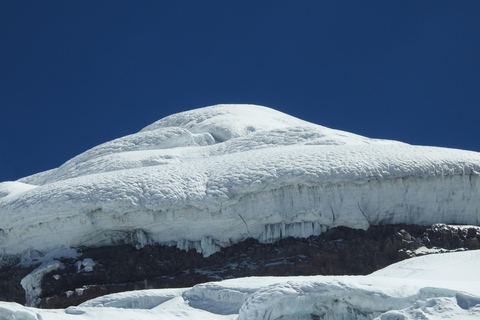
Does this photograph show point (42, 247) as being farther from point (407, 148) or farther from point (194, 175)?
point (407, 148)

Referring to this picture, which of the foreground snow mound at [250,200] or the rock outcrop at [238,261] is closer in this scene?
the rock outcrop at [238,261]

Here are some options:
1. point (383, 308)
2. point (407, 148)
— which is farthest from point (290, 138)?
point (383, 308)

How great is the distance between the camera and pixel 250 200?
25984mm

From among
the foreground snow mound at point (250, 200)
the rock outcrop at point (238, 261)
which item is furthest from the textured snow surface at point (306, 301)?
the foreground snow mound at point (250, 200)

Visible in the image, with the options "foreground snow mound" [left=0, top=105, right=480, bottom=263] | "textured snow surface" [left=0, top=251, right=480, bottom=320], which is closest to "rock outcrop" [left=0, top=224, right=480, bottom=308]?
"foreground snow mound" [left=0, top=105, right=480, bottom=263]

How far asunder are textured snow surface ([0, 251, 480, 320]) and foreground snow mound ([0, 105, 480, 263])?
20.6 feet

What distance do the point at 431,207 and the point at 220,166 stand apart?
670 centimetres

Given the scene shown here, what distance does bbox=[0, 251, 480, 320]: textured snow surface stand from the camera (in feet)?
52.9

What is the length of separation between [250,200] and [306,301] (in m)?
9.02

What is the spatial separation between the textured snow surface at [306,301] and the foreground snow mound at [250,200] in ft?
20.6

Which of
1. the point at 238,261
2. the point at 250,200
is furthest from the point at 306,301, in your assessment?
the point at 250,200

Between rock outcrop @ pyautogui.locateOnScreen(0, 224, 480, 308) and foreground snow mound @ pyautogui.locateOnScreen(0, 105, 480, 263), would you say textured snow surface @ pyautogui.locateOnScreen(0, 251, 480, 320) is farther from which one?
foreground snow mound @ pyautogui.locateOnScreen(0, 105, 480, 263)

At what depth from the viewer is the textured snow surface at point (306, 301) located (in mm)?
16109

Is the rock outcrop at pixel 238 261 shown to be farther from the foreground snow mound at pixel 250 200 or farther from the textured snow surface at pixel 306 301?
the textured snow surface at pixel 306 301
